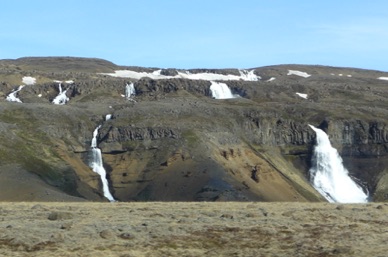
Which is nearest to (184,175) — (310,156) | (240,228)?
(310,156)

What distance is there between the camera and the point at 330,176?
15262cm

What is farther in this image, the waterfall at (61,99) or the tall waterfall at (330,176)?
the waterfall at (61,99)

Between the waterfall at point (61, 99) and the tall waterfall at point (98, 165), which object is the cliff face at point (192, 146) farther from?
the waterfall at point (61, 99)

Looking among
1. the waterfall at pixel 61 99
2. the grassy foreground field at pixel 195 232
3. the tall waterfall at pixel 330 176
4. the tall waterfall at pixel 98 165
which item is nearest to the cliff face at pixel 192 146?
the tall waterfall at pixel 98 165

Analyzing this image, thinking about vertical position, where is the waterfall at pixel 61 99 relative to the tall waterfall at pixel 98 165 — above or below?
above

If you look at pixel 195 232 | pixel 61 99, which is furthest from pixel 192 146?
pixel 195 232

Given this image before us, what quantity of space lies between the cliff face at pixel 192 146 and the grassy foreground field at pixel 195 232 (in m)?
51.7

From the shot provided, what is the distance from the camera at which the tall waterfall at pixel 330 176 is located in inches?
5782

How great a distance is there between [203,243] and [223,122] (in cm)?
10979

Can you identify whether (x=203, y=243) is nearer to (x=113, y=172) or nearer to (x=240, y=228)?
(x=240, y=228)

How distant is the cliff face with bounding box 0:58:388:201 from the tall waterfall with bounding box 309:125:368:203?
169 cm

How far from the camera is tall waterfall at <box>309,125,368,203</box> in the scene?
147 m

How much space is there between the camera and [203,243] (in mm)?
35656

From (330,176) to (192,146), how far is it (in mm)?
38908
